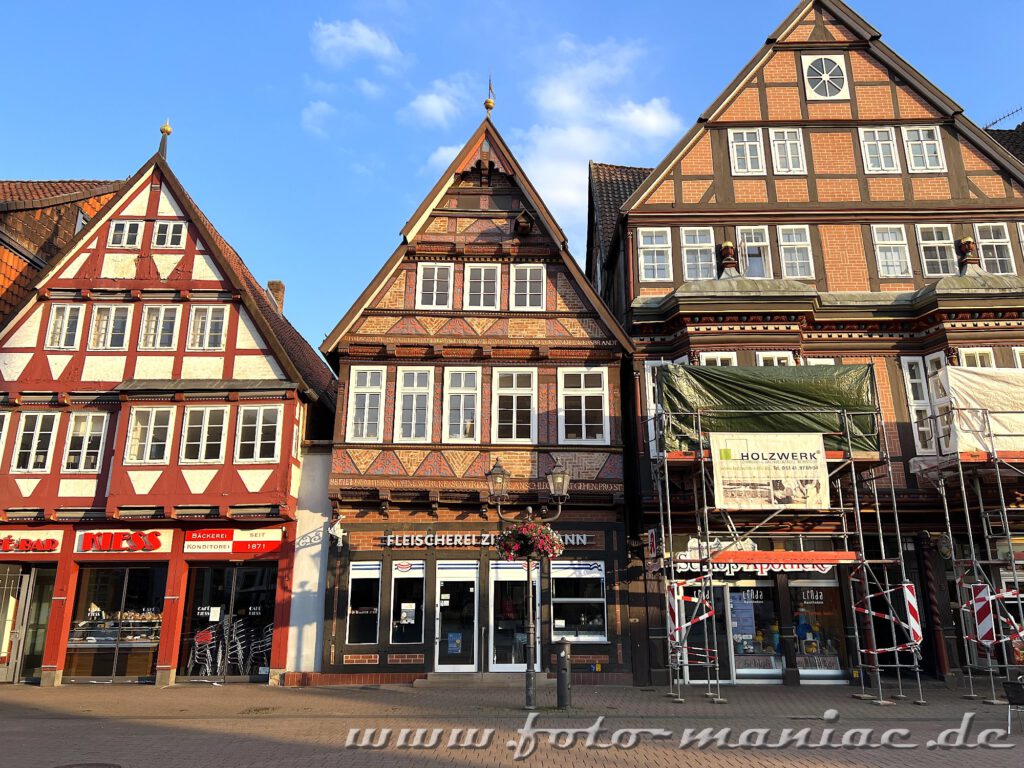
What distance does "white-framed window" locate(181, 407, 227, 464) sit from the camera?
19.3m

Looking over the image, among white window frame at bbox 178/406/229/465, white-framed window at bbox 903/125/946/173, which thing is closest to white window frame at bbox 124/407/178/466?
white window frame at bbox 178/406/229/465

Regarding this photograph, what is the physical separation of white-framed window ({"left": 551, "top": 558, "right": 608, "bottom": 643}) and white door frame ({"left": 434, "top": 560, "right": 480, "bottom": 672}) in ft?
5.88

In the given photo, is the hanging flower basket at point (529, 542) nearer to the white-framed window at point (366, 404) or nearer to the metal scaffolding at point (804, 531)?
the metal scaffolding at point (804, 531)

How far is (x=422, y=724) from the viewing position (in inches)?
497

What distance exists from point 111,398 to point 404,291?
7857 mm

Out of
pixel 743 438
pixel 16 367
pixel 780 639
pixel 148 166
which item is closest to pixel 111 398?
pixel 16 367

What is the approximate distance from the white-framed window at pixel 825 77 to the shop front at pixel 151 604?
18859 mm

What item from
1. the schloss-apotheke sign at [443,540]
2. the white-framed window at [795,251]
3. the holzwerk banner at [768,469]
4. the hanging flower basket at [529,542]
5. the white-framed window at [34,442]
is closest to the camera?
Result: the hanging flower basket at [529,542]

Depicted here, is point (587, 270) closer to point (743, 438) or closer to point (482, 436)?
point (482, 436)

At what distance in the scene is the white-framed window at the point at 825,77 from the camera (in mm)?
22453

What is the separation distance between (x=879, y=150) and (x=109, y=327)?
21527mm

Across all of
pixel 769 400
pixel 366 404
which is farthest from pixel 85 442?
pixel 769 400

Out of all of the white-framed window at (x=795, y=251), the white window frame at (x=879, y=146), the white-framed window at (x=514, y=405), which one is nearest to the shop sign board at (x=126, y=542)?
the white-framed window at (x=514, y=405)

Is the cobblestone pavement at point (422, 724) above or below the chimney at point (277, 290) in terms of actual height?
below
